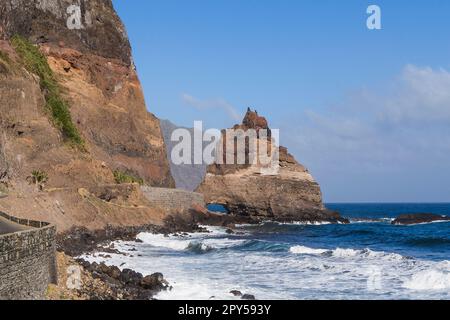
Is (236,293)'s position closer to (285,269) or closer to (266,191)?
(285,269)

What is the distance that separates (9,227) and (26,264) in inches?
220

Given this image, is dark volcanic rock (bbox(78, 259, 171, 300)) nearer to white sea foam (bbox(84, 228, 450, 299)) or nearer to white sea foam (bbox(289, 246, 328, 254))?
white sea foam (bbox(84, 228, 450, 299))

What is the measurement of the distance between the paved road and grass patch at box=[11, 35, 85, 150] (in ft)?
90.4

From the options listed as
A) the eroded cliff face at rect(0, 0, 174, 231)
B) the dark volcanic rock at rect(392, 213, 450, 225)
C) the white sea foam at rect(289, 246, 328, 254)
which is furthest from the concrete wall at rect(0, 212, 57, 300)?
the dark volcanic rock at rect(392, 213, 450, 225)

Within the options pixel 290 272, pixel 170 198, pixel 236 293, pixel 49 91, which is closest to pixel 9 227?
A: pixel 236 293

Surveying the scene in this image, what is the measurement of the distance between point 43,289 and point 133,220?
105 ft

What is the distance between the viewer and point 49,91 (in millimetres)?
52906

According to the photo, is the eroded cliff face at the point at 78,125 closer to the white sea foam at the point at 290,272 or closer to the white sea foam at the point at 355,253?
the white sea foam at the point at 290,272

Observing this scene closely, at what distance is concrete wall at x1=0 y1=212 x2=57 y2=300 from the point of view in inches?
552

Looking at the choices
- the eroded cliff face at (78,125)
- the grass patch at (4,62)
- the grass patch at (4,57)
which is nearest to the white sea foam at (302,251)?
the eroded cliff face at (78,125)

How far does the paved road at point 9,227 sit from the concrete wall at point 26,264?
183 centimetres

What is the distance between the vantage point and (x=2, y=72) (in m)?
42.6
